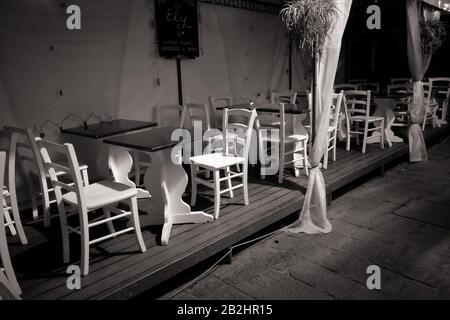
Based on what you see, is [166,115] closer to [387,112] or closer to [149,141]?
[149,141]

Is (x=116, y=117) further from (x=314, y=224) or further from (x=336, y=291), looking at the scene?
(x=336, y=291)

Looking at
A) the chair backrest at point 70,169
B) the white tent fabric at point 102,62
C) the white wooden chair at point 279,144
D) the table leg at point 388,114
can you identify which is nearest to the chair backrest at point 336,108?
the white wooden chair at point 279,144

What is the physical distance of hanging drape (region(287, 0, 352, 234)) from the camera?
3.24m

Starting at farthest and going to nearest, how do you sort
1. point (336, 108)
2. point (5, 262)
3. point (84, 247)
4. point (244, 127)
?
point (336, 108), point (244, 127), point (84, 247), point (5, 262)

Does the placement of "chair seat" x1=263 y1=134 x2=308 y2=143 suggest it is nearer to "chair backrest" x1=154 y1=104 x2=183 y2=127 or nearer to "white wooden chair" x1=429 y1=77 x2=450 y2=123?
"chair backrest" x1=154 y1=104 x2=183 y2=127

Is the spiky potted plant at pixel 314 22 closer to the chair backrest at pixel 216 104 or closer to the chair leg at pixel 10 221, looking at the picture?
the chair backrest at pixel 216 104

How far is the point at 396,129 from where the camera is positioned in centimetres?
723

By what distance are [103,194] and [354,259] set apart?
204cm

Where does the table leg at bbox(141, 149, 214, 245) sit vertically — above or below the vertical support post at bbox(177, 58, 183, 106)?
below

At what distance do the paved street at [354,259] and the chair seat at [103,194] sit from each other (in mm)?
818

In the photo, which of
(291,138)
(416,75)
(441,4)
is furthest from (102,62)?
(441,4)

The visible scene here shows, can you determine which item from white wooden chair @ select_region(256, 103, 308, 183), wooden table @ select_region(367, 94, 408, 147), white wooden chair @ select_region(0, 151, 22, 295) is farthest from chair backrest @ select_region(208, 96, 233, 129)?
white wooden chair @ select_region(0, 151, 22, 295)

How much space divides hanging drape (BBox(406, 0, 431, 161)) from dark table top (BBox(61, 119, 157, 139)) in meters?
3.94

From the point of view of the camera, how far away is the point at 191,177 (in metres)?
3.82
